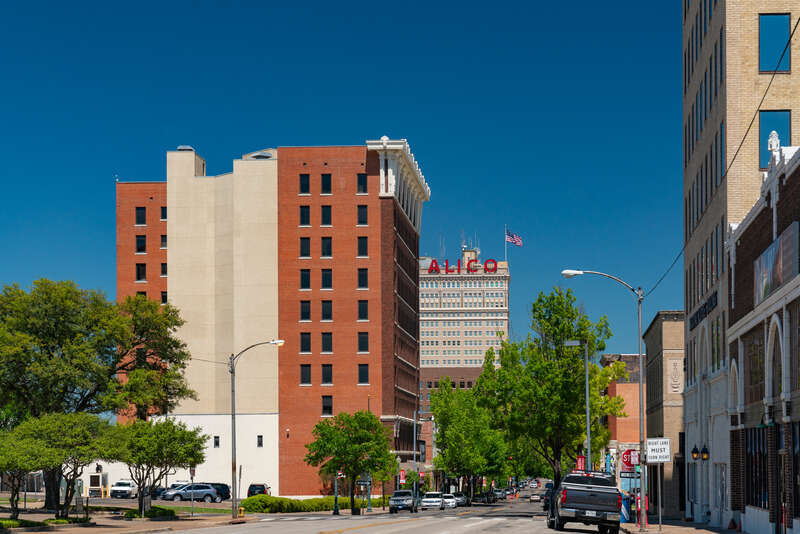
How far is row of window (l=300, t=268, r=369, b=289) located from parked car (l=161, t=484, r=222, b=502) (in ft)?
70.5

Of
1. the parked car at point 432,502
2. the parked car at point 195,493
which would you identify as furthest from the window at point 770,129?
the parked car at point 195,493

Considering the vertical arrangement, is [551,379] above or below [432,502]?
above

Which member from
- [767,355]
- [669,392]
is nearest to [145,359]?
[669,392]

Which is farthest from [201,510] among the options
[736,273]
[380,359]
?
[736,273]

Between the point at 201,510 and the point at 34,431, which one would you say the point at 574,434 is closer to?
the point at 201,510

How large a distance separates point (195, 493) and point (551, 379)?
3821 cm

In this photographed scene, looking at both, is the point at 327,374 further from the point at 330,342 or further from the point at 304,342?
the point at 304,342

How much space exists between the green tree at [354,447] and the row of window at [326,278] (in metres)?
24.8

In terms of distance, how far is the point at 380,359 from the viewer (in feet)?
329

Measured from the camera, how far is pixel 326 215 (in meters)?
101

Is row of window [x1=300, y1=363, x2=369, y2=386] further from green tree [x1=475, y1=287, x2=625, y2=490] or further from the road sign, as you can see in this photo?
the road sign

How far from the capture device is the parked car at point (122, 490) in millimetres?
99688

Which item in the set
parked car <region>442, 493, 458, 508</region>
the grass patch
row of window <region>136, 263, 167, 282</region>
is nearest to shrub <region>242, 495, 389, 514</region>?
parked car <region>442, 493, 458, 508</region>

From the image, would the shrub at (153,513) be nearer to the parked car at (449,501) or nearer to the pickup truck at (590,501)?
the pickup truck at (590,501)
